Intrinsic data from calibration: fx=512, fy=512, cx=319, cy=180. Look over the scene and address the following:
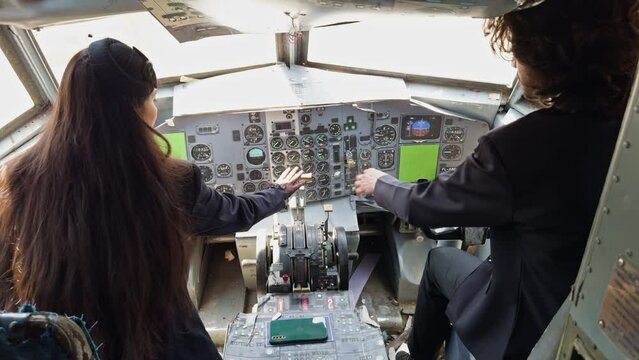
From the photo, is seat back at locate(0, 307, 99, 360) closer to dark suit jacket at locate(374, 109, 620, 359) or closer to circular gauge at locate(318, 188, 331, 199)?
dark suit jacket at locate(374, 109, 620, 359)

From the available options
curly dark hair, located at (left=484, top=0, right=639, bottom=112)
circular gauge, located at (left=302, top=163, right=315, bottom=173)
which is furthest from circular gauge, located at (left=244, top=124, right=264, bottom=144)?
curly dark hair, located at (left=484, top=0, right=639, bottom=112)

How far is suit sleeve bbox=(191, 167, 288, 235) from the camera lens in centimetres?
193

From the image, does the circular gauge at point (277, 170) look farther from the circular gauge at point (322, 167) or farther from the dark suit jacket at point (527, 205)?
the dark suit jacket at point (527, 205)

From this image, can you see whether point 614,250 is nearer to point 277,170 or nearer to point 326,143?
point 326,143

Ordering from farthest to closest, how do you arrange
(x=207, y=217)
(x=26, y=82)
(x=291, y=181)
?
(x=26, y=82) → (x=291, y=181) → (x=207, y=217)

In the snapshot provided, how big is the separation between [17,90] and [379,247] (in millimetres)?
2736

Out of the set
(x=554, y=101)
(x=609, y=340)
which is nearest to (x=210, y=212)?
(x=554, y=101)

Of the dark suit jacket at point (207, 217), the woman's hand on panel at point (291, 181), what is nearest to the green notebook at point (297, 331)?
the dark suit jacket at point (207, 217)

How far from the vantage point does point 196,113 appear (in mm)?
3051

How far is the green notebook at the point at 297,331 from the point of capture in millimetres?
2154

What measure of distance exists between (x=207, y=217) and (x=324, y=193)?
1718 millimetres

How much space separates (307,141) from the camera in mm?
3467

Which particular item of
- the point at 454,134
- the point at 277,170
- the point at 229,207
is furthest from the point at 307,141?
the point at 229,207

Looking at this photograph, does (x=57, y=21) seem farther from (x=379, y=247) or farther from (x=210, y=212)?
(x=379, y=247)
